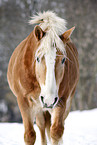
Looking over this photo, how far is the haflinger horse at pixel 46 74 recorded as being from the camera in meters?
2.62

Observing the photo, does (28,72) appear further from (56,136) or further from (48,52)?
(56,136)

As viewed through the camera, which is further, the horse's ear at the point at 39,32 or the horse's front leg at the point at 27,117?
the horse's front leg at the point at 27,117

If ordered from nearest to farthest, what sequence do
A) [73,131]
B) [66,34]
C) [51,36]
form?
1. [51,36]
2. [66,34]
3. [73,131]

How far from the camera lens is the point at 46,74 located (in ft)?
8.48

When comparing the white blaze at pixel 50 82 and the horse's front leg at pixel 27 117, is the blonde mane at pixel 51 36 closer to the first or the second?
the white blaze at pixel 50 82

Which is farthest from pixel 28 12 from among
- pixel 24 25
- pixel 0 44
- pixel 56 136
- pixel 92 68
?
pixel 56 136

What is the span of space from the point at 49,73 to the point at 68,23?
9.07 meters

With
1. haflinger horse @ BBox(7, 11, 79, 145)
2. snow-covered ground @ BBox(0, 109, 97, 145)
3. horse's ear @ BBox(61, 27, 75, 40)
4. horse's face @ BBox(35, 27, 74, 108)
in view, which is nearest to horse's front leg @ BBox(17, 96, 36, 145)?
haflinger horse @ BBox(7, 11, 79, 145)

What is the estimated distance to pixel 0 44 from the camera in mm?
12547

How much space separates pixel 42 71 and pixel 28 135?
3.57 feet

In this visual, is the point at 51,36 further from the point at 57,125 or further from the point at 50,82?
the point at 57,125

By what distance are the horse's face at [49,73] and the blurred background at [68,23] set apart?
8.83 m

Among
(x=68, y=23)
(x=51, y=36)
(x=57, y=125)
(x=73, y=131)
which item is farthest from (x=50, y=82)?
(x=68, y=23)

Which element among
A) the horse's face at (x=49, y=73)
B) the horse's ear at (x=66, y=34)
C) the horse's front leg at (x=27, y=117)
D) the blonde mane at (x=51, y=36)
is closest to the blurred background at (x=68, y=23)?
the horse's front leg at (x=27, y=117)
